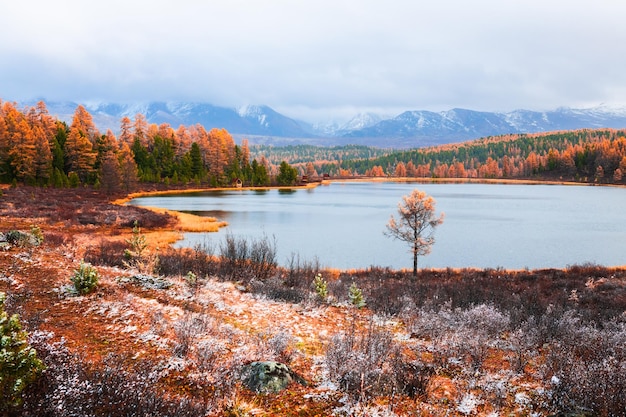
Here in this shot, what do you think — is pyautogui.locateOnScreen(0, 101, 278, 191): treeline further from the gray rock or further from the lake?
the gray rock

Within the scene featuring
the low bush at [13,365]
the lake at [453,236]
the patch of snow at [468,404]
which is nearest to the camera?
the low bush at [13,365]

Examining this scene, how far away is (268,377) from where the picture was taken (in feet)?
23.1

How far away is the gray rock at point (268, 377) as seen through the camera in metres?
6.88

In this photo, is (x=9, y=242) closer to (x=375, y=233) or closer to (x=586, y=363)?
(x=586, y=363)

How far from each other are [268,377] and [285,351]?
1736mm

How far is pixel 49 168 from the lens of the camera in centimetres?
8006

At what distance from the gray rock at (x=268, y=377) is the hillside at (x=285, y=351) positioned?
0.15 meters

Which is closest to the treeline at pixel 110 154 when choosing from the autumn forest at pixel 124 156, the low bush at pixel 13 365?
the autumn forest at pixel 124 156

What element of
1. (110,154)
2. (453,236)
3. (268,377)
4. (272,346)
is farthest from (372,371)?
(110,154)

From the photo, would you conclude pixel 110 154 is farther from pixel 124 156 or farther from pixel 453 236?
pixel 453 236

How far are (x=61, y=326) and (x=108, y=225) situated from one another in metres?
39.2

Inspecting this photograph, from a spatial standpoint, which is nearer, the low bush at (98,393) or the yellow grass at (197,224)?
the low bush at (98,393)

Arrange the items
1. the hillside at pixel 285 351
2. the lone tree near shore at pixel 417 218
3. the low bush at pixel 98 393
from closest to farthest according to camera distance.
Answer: the low bush at pixel 98 393, the hillside at pixel 285 351, the lone tree near shore at pixel 417 218

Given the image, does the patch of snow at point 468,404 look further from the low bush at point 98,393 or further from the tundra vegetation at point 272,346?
the low bush at point 98,393
